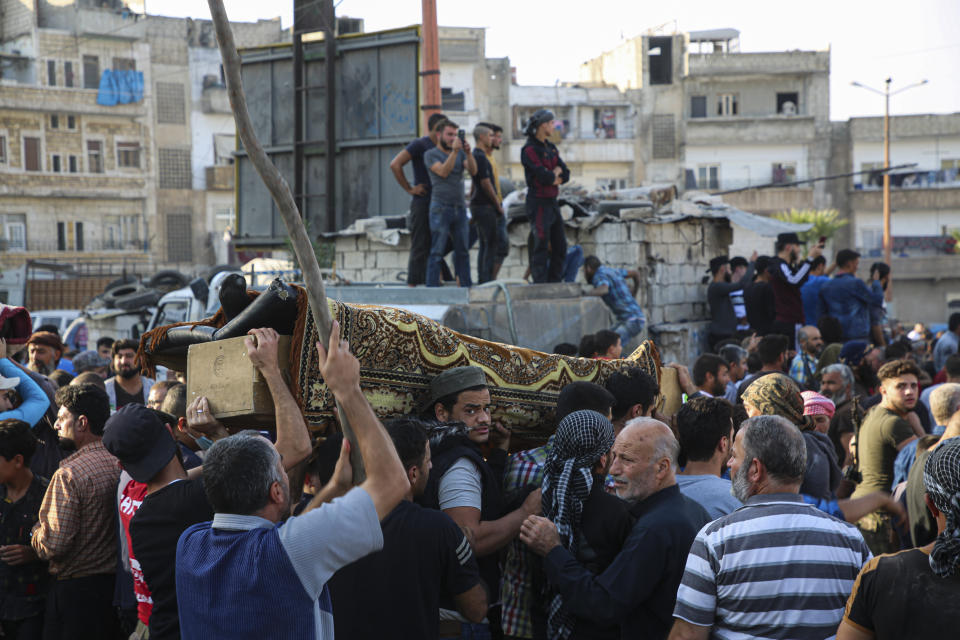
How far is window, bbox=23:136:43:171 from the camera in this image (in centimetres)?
3922

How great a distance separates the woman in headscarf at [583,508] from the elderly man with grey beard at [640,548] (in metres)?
0.08

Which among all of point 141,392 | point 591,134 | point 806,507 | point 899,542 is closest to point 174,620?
point 806,507

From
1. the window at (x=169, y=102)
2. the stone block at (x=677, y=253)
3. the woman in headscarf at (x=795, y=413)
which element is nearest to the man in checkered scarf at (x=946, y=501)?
the woman in headscarf at (x=795, y=413)

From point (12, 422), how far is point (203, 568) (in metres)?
2.49

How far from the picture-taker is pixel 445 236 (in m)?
9.45

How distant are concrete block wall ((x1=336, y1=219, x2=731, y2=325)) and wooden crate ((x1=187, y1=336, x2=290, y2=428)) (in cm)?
895

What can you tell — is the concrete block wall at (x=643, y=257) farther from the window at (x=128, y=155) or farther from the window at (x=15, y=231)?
the window at (x=128, y=155)

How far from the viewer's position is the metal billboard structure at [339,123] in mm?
14680

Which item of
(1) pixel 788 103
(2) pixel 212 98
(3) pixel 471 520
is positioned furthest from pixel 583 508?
(1) pixel 788 103

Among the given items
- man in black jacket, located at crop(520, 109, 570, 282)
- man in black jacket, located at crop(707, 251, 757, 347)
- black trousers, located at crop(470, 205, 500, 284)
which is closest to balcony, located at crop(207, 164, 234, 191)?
man in black jacket, located at crop(707, 251, 757, 347)

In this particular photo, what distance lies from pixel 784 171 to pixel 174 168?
89.9 ft

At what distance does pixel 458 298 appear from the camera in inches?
343

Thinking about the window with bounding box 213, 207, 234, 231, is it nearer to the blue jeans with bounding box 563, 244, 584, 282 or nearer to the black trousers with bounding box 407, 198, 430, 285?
the blue jeans with bounding box 563, 244, 584, 282

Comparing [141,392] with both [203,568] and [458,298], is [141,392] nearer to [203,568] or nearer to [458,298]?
[458,298]
